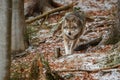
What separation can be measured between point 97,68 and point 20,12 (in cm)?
473

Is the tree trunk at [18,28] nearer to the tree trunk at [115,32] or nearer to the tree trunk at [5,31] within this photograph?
the tree trunk at [115,32]

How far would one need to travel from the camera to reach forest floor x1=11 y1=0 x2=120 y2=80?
850cm

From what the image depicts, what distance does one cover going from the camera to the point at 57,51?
11.2 m

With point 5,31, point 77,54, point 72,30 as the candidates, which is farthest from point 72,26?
point 5,31

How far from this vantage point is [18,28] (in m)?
12.9

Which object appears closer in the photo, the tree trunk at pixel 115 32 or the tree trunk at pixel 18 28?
the tree trunk at pixel 115 32

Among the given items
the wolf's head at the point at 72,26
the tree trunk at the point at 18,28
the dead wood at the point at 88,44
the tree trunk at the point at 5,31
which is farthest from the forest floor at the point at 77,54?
the tree trunk at the point at 5,31

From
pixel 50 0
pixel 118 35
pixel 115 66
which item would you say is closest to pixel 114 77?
pixel 115 66

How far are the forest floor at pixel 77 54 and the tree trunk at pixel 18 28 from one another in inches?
15.2

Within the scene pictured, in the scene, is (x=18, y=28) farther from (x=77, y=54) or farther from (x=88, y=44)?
(x=77, y=54)

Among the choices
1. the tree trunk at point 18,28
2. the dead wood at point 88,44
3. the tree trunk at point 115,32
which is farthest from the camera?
the tree trunk at point 18,28

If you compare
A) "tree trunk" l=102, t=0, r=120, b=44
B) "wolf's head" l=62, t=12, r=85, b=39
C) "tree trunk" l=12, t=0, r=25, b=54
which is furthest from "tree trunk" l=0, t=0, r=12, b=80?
"tree trunk" l=12, t=0, r=25, b=54

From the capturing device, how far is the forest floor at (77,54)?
27.9ft

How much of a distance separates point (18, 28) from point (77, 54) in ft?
9.40
